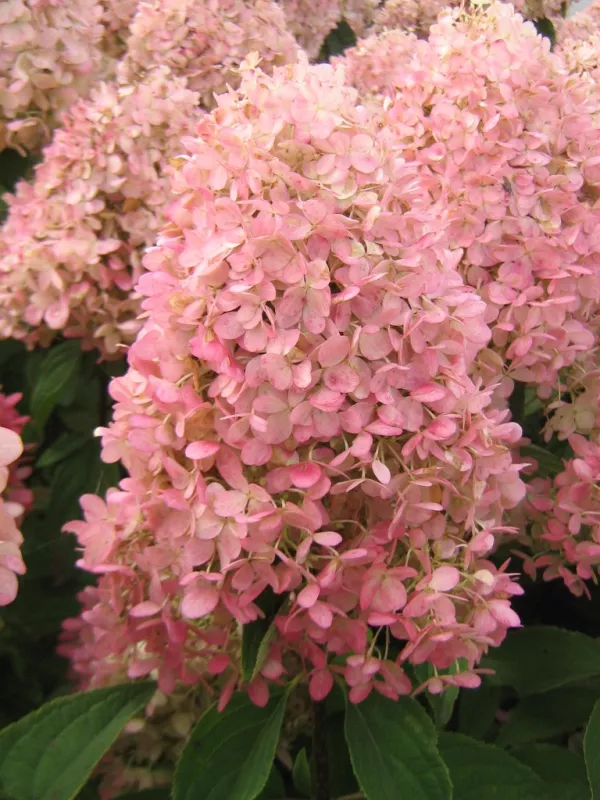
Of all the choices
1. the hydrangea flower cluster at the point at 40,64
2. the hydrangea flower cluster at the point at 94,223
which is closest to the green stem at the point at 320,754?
the hydrangea flower cluster at the point at 94,223

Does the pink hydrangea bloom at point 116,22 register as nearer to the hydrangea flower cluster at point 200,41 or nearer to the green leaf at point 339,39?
the hydrangea flower cluster at point 200,41

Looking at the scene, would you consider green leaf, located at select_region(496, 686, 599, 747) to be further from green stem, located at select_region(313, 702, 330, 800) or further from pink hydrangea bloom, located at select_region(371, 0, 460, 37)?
pink hydrangea bloom, located at select_region(371, 0, 460, 37)

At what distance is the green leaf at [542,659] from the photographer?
841 mm

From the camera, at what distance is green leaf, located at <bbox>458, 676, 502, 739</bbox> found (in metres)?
0.94

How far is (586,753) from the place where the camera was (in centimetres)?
74

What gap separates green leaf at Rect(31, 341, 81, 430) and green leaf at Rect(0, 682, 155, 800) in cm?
48

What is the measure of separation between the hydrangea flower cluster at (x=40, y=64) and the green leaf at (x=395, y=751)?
858mm

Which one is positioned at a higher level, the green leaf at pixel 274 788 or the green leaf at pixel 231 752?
the green leaf at pixel 231 752

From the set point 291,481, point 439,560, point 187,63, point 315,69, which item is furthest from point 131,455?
point 187,63

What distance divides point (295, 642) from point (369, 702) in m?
0.11

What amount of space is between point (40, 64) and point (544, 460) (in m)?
0.82

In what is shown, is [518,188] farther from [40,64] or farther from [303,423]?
[40,64]

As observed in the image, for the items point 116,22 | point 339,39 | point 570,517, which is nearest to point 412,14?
point 339,39

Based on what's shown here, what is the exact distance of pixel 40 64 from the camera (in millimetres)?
1081
